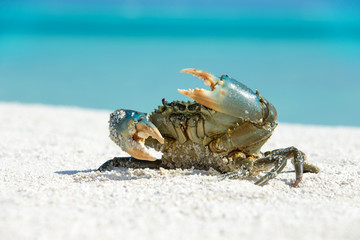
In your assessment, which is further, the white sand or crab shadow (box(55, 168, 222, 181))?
crab shadow (box(55, 168, 222, 181))

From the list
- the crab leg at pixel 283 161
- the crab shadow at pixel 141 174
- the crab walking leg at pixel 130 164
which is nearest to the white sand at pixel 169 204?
the crab shadow at pixel 141 174

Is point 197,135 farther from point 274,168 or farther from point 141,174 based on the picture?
point 274,168

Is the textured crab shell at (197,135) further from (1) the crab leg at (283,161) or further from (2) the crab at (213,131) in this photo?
(1) the crab leg at (283,161)

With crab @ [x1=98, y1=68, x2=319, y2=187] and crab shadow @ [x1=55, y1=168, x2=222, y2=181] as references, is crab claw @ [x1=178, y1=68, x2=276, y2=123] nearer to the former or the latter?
crab @ [x1=98, y1=68, x2=319, y2=187]

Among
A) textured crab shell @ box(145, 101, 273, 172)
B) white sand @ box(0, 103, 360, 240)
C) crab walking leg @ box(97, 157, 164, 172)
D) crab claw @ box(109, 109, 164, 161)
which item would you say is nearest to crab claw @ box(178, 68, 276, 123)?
textured crab shell @ box(145, 101, 273, 172)

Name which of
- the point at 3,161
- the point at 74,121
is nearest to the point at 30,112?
the point at 74,121

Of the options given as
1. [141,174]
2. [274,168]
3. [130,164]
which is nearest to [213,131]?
[274,168]

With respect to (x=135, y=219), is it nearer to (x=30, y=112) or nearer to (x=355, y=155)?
(x=355, y=155)
